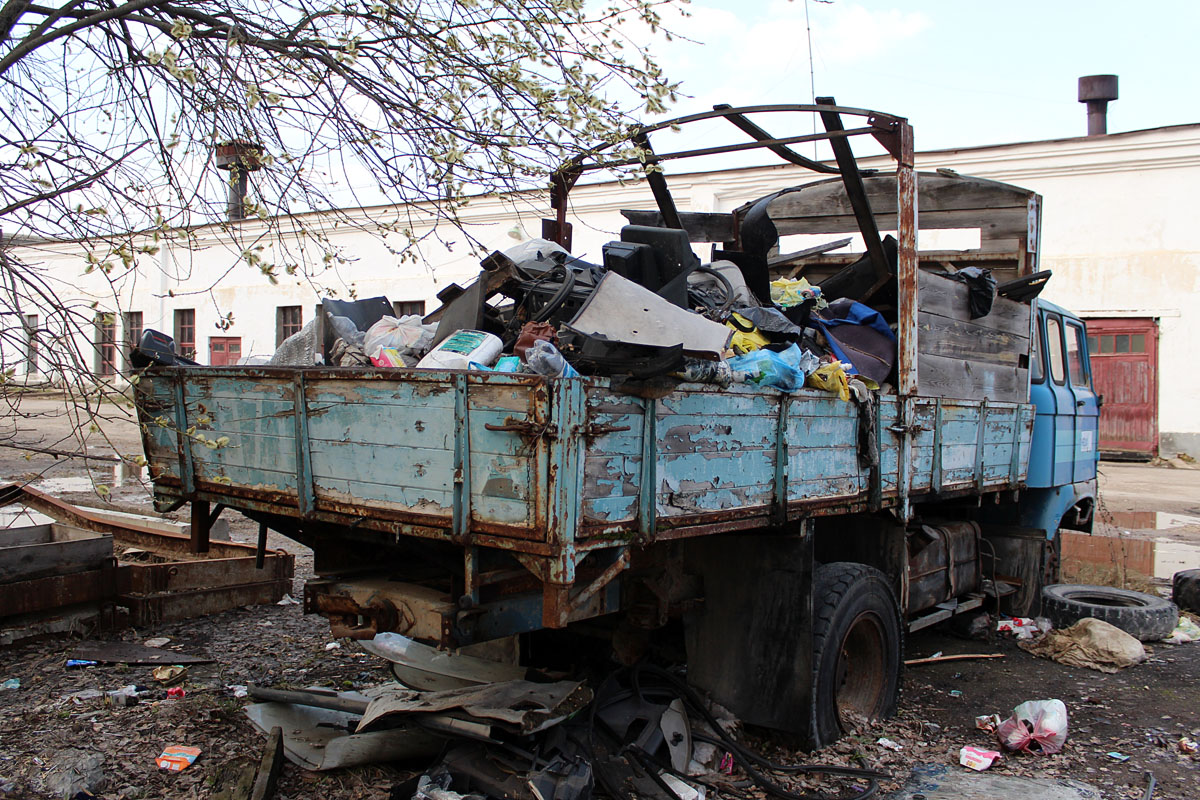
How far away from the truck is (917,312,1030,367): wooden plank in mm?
19

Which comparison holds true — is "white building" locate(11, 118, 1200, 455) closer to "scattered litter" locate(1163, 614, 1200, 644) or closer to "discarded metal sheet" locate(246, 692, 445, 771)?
"scattered litter" locate(1163, 614, 1200, 644)

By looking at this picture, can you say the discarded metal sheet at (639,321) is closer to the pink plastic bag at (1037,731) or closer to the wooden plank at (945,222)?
the pink plastic bag at (1037,731)

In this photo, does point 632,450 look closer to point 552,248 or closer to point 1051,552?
point 552,248

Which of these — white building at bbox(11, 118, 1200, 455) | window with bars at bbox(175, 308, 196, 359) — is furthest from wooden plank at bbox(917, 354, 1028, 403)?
window with bars at bbox(175, 308, 196, 359)

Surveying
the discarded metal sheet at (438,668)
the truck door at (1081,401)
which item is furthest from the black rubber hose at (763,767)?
A: the truck door at (1081,401)

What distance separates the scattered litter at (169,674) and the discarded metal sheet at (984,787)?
3.34 m

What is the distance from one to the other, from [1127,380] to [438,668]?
14868 mm

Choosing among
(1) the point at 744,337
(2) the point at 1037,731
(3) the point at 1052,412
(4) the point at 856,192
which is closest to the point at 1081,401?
(3) the point at 1052,412

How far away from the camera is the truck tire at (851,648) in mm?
3664

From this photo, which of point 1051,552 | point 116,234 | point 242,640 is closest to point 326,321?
point 116,234

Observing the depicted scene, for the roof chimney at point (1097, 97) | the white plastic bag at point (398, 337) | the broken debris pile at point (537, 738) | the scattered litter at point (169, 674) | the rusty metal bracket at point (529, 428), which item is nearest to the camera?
the rusty metal bracket at point (529, 428)

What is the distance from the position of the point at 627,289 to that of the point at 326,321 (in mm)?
1636

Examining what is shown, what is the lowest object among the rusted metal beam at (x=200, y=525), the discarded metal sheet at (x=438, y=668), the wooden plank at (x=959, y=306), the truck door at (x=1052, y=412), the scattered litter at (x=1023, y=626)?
the scattered litter at (x=1023, y=626)

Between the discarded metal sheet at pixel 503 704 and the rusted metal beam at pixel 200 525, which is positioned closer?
the discarded metal sheet at pixel 503 704
